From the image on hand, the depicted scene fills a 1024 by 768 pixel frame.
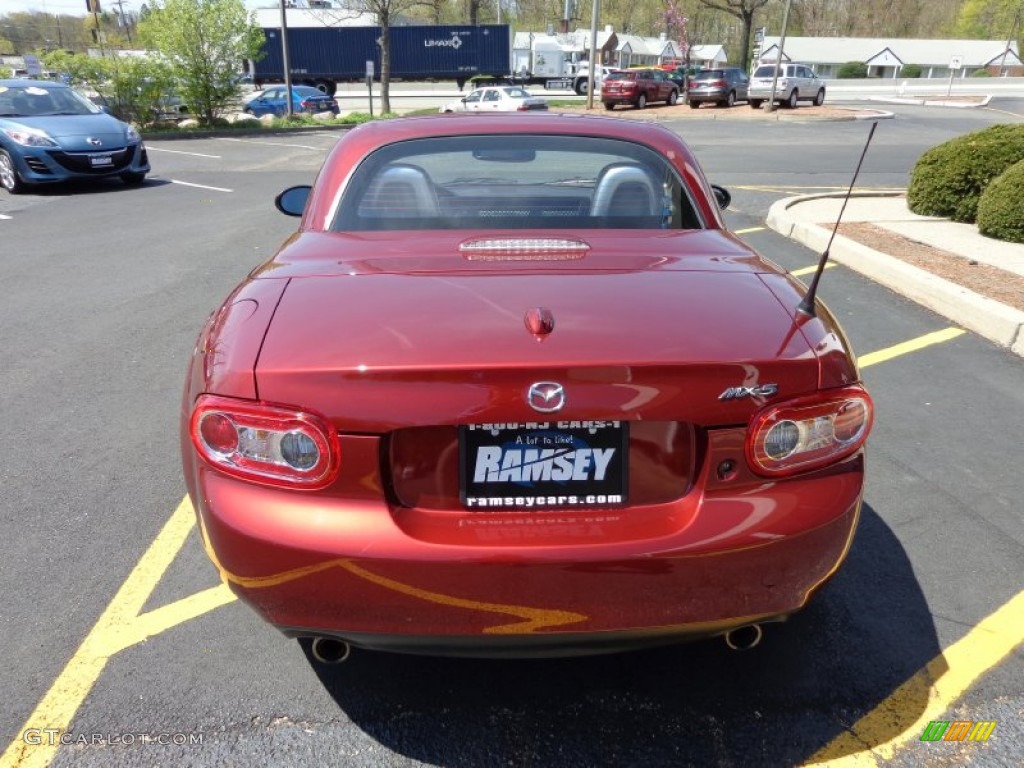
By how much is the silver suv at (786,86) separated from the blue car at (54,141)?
2820 cm

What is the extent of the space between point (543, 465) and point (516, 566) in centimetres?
25

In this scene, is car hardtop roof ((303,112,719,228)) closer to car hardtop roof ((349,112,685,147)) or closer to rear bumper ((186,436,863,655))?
car hardtop roof ((349,112,685,147))

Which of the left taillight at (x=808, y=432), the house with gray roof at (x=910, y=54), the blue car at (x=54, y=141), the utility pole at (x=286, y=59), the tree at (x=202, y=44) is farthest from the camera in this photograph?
the house with gray roof at (x=910, y=54)

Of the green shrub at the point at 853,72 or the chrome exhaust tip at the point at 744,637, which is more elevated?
the green shrub at the point at 853,72

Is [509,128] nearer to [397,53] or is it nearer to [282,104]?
[282,104]

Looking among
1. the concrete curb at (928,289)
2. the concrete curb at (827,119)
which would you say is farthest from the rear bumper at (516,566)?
the concrete curb at (827,119)

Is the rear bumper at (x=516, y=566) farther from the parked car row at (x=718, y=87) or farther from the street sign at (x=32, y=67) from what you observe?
the parked car row at (x=718, y=87)

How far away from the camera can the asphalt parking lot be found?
230 centimetres

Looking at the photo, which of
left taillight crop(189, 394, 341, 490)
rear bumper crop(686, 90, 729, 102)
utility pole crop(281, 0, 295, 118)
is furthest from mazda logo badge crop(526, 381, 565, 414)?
rear bumper crop(686, 90, 729, 102)

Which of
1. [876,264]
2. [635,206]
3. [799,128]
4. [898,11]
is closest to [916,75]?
[898,11]

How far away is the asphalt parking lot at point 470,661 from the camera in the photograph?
230 centimetres

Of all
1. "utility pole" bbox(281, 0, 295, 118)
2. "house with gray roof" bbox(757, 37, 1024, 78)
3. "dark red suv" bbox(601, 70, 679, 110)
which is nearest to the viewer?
"utility pole" bbox(281, 0, 295, 118)

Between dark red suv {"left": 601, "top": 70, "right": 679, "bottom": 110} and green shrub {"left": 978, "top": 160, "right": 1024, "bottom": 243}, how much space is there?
2772cm

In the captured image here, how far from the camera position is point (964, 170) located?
9914 millimetres
